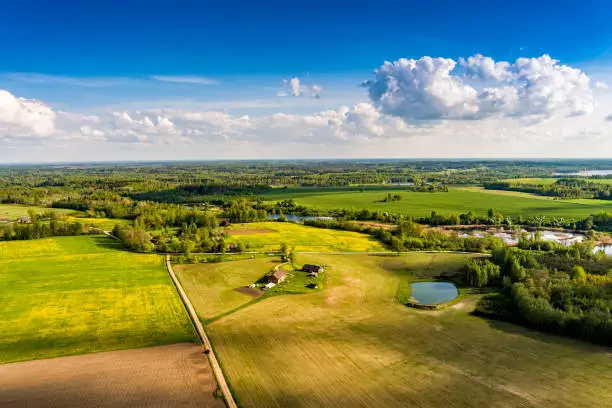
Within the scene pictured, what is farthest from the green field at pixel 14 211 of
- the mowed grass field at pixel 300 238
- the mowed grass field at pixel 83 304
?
the mowed grass field at pixel 300 238

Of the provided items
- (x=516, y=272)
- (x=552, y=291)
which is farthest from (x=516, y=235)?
(x=552, y=291)

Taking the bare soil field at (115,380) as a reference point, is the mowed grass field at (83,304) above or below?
below

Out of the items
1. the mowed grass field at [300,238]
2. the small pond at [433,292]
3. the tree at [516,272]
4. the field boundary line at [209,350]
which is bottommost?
the small pond at [433,292]

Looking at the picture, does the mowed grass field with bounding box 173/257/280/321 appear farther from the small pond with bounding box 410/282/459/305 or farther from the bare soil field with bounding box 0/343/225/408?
the small pond with bounding box 410/282/459/305

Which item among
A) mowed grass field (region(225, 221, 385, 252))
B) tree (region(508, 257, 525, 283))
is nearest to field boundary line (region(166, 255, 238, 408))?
mowed grass field (region(225, 221, 385, 252))

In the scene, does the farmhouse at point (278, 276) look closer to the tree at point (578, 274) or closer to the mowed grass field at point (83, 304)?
the mowed grass field at point (83, 304)

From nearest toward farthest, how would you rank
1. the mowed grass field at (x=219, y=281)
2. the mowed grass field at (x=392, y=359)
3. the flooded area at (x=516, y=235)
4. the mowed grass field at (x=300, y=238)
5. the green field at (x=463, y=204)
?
the mowed grass field at (x=392, y=359)
the mowed grass field at (x=219, y=281)
the mowed grass field at (x=300, y=238)
the flooded area at (x=516, y=235)
the green field at (x=463, y=204)

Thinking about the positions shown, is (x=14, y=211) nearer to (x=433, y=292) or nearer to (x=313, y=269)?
(x=313, y=269)
